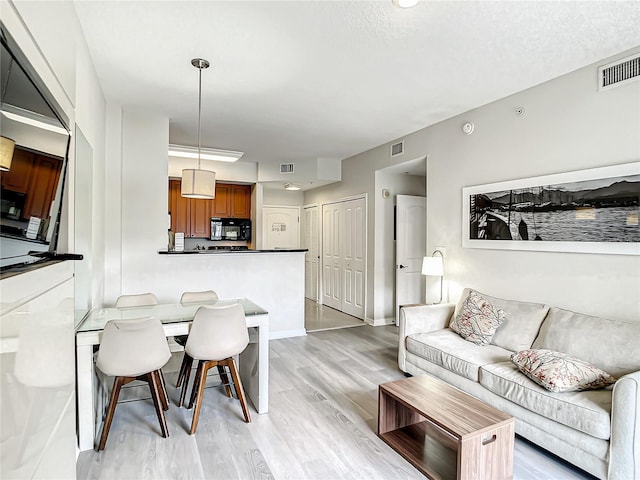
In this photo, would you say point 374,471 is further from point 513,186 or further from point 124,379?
point 513,186

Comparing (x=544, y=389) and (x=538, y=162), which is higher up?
(x=538, y=162)

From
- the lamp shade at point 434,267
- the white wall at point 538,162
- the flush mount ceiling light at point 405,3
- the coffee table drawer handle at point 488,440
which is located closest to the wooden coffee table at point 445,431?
the coffee table drawer handle at point 488,440

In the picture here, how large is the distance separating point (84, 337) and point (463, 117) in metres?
4.03

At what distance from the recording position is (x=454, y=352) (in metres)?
2.90

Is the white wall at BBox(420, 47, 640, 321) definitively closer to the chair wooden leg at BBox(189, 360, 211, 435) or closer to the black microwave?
the chair wooden leg at BBox(189, 360, 211, 435)

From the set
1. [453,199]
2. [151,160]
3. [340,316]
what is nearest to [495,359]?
[453,199]

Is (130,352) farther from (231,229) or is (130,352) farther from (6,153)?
(231,229)

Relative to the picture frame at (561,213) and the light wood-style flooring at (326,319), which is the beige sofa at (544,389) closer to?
the picture frame at (561,213)

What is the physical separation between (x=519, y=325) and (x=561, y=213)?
100cm

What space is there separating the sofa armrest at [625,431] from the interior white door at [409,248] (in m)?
3.56

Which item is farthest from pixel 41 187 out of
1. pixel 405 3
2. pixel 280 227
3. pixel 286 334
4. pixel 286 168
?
pixel 280 227

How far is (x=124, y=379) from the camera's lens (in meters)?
2.41

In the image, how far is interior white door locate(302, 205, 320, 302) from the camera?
7.36 metres

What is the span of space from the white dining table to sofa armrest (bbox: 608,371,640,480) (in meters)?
2.16
